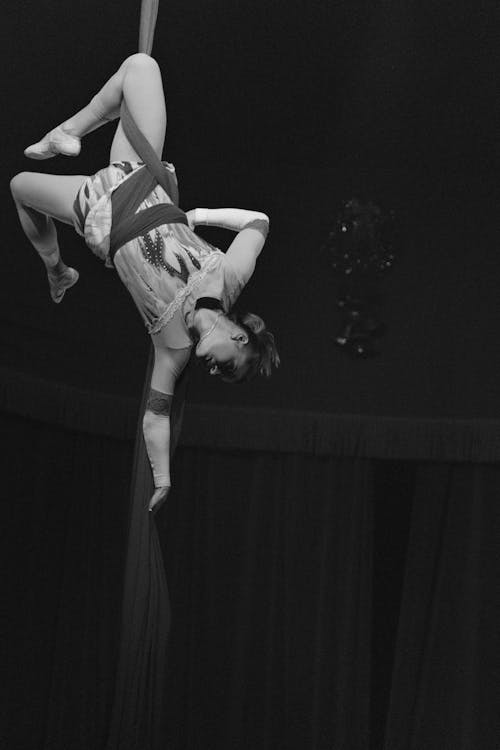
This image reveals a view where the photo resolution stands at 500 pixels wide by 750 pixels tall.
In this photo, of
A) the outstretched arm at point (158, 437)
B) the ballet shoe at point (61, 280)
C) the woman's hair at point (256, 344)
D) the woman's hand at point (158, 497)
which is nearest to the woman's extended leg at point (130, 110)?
the ballet shoe at point (61, 280)

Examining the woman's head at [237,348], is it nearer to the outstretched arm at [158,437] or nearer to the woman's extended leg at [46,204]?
the outstretched arm at [158,437]

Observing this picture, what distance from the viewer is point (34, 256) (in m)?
4.09

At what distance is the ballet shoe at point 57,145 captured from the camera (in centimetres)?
267

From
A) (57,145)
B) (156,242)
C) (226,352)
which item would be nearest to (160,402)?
(226,352)

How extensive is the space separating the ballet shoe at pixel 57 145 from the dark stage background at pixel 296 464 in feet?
4.02

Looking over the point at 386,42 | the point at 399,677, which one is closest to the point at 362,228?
the point at 386,42

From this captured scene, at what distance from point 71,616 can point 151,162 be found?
2044 mm

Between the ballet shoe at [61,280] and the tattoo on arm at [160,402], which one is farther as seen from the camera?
the ballet shoe at [61,280]

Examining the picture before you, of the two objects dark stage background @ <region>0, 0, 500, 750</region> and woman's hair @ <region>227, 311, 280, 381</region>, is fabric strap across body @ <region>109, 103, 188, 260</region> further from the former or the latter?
dark stage background @ <region>0, 0, 500, 750</region>

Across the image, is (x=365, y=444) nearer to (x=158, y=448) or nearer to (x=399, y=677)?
(x=399, y=677)

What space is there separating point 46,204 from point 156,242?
288 millimetres

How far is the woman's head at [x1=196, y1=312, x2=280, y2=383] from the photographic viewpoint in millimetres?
2562

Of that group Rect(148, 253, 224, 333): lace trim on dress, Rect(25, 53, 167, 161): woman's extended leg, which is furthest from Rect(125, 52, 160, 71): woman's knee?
Rect(148, 253, 224, 333): lace trim on dress

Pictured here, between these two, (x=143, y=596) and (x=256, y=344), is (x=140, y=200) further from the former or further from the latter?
(x=143, y=596)
